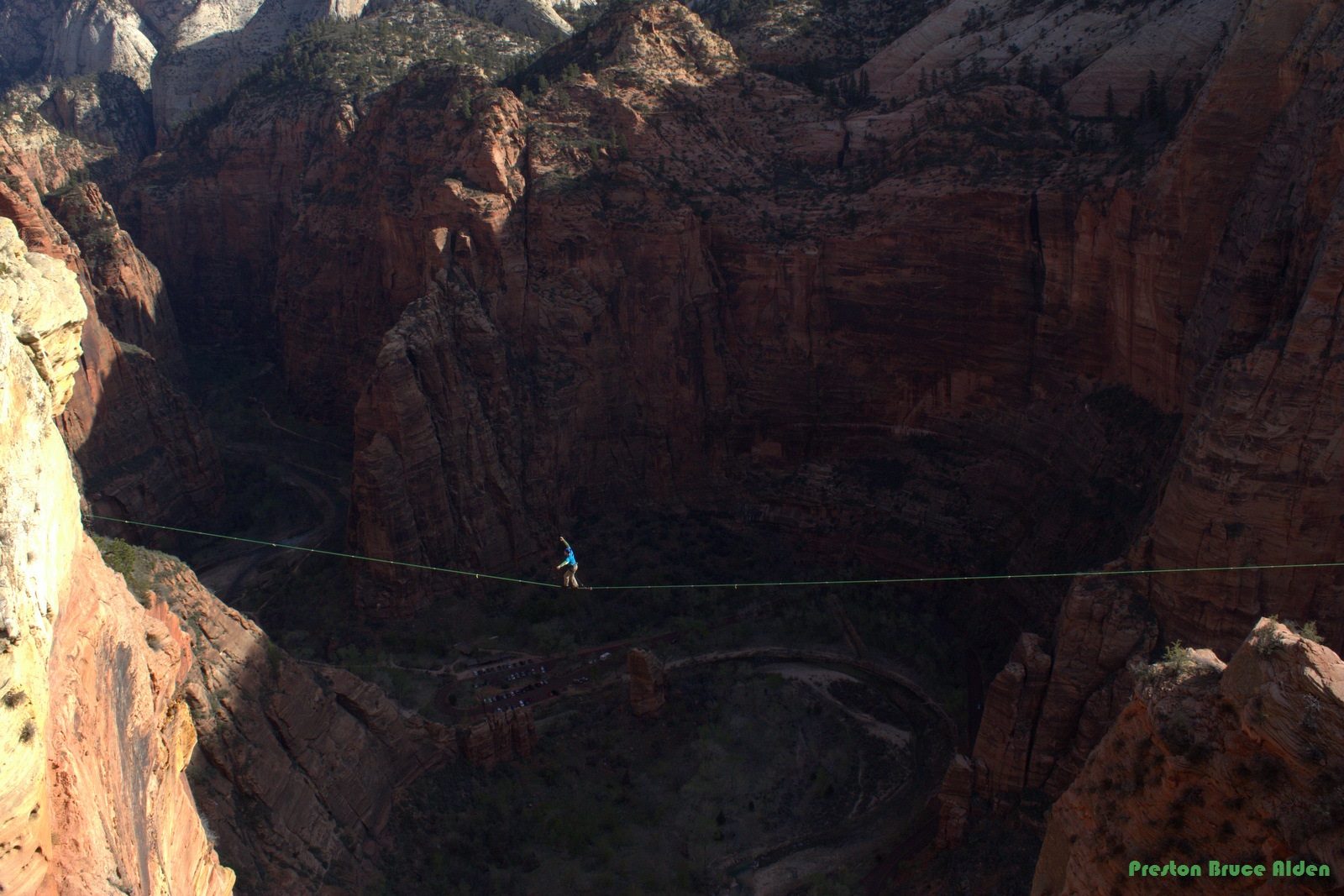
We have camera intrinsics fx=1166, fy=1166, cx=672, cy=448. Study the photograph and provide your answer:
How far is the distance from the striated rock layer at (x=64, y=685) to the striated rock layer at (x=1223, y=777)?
1490 cm

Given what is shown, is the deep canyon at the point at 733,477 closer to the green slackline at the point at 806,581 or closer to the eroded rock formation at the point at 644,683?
the eroded rock formation at the point at 644,683

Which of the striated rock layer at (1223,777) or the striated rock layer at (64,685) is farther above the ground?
the striated rock layer at (64,685)

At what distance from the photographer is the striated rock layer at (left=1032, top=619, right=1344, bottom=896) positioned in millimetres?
15820

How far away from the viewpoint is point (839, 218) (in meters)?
53.8

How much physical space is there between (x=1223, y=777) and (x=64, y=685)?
648 inches

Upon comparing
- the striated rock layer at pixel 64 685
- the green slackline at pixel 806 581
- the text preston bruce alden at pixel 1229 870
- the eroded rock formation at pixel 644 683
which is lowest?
the eroded rock formation at pixel 644 683

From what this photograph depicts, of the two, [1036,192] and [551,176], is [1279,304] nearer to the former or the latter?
[1036,192]

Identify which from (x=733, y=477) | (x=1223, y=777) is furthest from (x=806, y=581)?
(x=1223, y=777)

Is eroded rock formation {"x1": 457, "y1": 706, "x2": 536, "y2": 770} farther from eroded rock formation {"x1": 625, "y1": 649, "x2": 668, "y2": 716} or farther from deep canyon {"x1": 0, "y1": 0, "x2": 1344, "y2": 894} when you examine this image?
eroded rock formation {"x1": 625, "y1": 649, "x2": 668, "y2": 716}

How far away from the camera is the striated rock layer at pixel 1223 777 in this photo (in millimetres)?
15820

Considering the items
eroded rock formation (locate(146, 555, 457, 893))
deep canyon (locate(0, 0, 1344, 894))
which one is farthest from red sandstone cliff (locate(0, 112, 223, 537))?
eroded rock formation (locate(146, 555, 457, 893))

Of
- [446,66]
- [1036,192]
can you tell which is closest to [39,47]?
[446,66]

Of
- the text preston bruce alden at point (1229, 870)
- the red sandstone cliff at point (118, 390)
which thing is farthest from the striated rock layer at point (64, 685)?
the red sandstone cliff at point (118, 390)

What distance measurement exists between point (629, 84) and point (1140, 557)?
36584 mm
